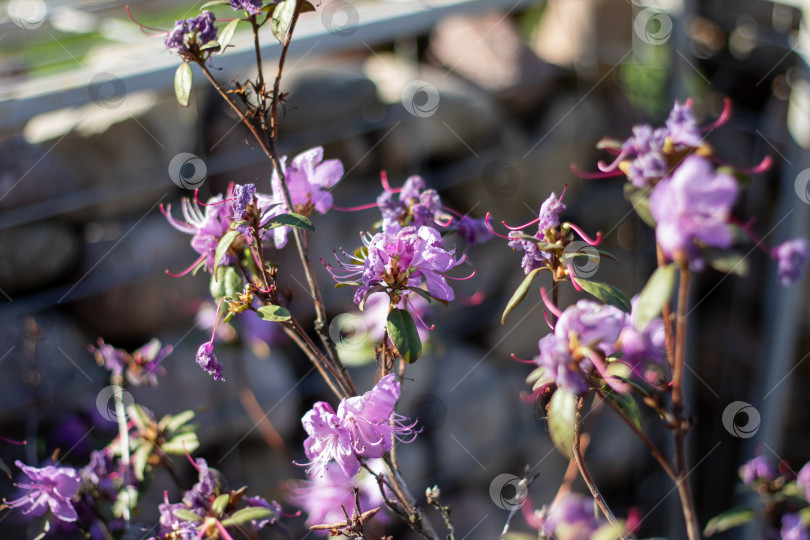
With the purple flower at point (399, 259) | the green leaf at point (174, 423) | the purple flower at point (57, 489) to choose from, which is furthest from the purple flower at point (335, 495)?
the purple flower at point (399, 259)

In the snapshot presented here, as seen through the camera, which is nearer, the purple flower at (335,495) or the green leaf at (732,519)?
the green leaf at (732,519)

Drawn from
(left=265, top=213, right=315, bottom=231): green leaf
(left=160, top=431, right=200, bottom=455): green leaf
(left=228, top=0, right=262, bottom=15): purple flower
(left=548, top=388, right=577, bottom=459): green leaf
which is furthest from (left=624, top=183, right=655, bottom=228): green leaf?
(left=160, top=431, right=200, bottom=455): green leaf

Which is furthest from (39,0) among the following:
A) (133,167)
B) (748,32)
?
(748,32)

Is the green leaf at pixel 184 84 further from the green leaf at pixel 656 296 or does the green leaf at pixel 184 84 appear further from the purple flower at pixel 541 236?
the green leaf at pixel 656 296

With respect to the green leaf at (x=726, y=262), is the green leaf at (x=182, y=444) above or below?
above

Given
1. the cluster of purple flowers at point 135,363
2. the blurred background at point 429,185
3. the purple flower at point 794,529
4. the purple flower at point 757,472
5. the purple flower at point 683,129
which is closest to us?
the purple flower at point 683,129

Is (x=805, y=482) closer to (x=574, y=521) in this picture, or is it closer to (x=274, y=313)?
(x=574, y=521)
